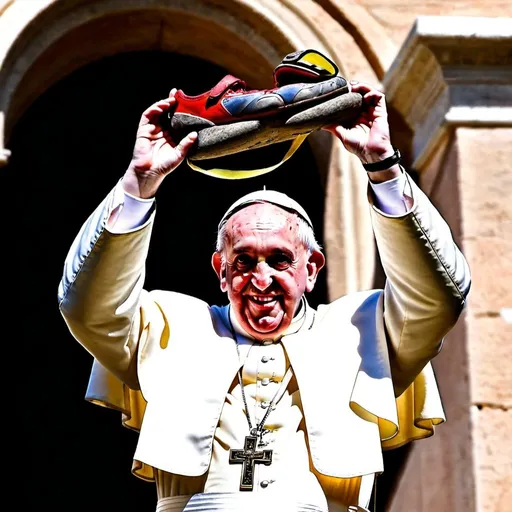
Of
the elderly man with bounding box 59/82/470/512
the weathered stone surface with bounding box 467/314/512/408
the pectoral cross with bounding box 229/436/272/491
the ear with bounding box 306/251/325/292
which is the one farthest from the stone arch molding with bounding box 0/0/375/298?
the pectoral cross with bounding box 229/436/272/491

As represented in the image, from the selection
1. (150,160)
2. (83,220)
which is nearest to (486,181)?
(150,160)

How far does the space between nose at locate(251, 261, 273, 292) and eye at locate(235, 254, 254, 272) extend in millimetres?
25

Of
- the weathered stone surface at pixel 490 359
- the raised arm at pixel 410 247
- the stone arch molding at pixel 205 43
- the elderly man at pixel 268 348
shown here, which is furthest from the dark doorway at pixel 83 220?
the raised arm at pixel 410 247

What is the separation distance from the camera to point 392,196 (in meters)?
3.89

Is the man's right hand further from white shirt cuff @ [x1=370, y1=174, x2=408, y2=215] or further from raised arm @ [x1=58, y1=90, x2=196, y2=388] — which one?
white shirt cuff @ [x1=370, y1=174, x2=408, y2=215]

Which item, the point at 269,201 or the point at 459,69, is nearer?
the point at 269,201

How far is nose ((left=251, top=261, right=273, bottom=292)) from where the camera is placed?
395 centimetres

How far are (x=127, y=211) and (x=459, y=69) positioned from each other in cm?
211

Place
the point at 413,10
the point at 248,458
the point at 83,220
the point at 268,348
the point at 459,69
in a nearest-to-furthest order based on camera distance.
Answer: the point at 248,458, the point at 268,348, the point at 459,69, the point at 413,10, the point at 83,220

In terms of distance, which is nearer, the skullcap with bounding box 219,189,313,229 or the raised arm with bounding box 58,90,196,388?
the raised arm with bounding box 58,90,196,388

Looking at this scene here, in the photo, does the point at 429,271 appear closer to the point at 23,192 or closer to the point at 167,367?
the point at 167,367

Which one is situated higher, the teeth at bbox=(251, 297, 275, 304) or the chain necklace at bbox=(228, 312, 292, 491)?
the teeth at bbox=(251, 297, 275, 304)

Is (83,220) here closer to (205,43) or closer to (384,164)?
(205,43)

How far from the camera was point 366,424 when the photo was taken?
3924 millimetres
